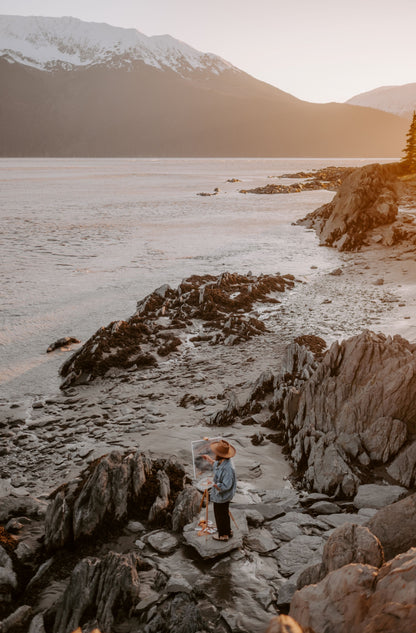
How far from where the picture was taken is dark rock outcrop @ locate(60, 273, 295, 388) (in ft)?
44.4

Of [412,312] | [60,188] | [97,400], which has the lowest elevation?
[97,400]

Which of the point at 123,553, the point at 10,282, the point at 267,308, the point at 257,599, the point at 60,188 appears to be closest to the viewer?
the point at 257,599

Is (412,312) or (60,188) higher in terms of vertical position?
(60,188)

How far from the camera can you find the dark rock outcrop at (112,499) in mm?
6754

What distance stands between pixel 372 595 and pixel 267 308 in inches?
593

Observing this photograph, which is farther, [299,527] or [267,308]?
[267,308]

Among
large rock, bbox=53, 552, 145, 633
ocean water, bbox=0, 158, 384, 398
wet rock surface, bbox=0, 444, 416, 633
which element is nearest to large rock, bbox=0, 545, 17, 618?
wet rock surface, bbox=0, 444, 416, 633

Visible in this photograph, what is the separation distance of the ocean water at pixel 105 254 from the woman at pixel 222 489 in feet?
24.1

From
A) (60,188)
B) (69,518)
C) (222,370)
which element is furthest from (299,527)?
(60,188)

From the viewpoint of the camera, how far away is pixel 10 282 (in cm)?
2203

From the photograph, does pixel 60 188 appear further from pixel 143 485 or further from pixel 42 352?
pixel 143 485

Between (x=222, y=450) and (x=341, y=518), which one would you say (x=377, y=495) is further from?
(x=222, y=450)

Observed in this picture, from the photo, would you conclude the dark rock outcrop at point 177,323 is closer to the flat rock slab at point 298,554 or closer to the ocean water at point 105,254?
the ocean water at point 105,254

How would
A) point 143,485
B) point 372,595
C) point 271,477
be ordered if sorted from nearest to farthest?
1. point 372,595
2. point 143,485
3. point 271,477
